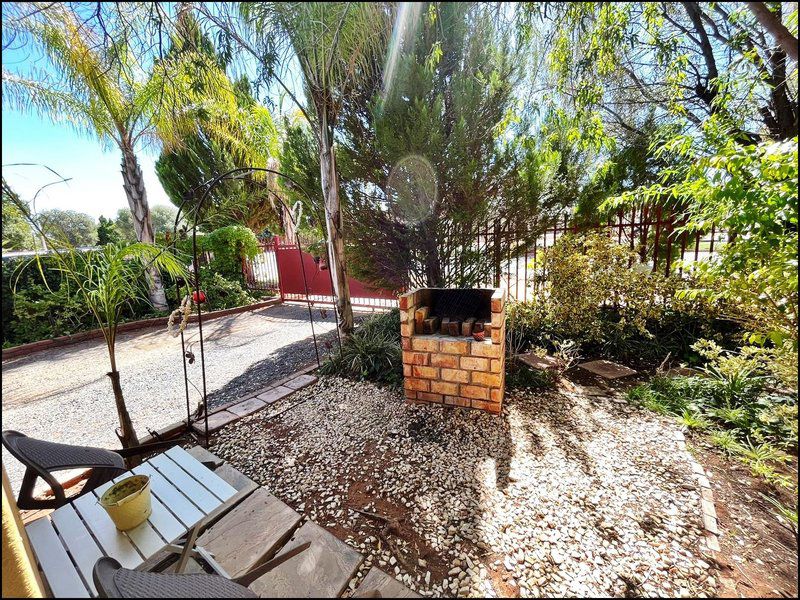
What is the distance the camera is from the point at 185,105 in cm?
629

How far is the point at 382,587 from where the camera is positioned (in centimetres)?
149

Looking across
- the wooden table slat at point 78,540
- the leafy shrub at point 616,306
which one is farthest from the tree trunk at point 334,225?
the wooden table slat at point 78,540

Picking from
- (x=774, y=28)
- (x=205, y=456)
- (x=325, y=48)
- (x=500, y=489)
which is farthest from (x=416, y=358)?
(x=325, y=48)

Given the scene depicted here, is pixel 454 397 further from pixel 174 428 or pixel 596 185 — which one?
pixel 596 185

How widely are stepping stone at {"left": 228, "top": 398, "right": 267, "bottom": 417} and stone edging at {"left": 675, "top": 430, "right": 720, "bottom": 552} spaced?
322cm

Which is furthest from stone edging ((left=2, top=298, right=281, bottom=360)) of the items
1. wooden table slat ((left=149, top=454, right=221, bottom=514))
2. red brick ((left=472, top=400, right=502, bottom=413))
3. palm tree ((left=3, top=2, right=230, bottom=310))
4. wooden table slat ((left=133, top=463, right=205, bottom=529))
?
red brick ((left=472, top=400, right=502, bottom=413))

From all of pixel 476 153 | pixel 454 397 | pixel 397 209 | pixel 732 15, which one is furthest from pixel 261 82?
pixel 732 15

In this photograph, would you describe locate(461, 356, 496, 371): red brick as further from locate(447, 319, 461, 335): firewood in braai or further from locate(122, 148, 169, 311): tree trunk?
locate(122, 148, 169, 311): tree trunk

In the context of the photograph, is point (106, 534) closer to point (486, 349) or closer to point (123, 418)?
point (123, 418)

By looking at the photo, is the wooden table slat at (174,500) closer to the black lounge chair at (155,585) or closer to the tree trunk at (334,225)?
the black lounge chair at (155,585)

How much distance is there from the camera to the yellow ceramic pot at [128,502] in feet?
4.57

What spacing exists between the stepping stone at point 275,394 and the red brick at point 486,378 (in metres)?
1.89

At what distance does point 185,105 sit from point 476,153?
220 inches

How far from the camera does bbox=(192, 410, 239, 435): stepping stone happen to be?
2831 millimetres
